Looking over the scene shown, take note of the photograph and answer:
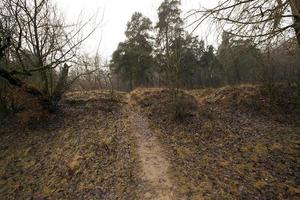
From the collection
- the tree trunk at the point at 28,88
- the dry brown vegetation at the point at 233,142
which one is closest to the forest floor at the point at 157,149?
the dry brown vegetation at the point at 233,142

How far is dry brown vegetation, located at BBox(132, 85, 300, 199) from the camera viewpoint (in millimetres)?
5758

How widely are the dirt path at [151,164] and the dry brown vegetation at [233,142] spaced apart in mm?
267

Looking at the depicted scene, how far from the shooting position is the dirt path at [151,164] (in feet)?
18.3

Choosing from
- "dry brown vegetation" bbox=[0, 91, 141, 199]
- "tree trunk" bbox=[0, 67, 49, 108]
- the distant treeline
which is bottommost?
"dry brown vegetation" bbox=[0, 91, 141, 199]

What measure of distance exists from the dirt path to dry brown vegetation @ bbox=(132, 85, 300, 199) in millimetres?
267

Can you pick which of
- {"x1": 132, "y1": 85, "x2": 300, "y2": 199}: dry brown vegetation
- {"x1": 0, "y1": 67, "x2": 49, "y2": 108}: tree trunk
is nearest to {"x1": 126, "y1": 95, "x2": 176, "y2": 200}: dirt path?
{"x1": 132, "y1": 85, "x2": 300, "y2": 199}: dry brown vegetation

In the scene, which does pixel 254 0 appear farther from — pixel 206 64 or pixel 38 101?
pixel 206 64

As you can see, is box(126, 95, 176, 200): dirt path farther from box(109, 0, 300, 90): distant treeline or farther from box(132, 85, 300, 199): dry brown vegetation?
box(109, 0, 300, 90): distant treeline

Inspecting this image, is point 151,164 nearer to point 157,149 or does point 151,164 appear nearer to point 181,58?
point 157,149

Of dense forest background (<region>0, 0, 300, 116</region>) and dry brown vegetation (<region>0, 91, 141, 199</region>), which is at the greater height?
dense forest background (<region>0, 0, 300, 116</region>)

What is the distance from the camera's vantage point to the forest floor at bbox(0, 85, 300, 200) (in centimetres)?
591

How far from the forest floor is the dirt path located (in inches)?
1.1

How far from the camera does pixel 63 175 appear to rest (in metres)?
6.91

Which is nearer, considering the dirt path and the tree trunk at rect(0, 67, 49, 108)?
the dirt path
